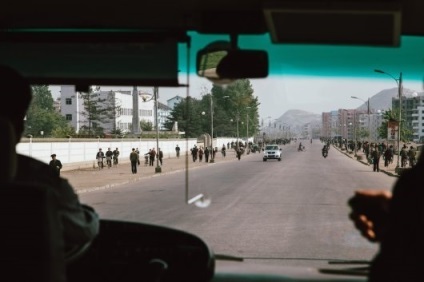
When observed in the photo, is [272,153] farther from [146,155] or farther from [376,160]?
[146,155]

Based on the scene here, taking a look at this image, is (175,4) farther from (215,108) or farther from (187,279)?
(187,279)

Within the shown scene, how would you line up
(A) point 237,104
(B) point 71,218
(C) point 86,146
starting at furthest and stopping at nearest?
(C) point 86,146
(A) point 237,104
(B) point 71,218

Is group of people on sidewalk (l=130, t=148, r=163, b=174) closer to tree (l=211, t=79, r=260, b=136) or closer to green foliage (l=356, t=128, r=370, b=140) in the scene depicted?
green foliage (l=356, t=128, r=370, b=140)

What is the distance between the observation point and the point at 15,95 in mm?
2436

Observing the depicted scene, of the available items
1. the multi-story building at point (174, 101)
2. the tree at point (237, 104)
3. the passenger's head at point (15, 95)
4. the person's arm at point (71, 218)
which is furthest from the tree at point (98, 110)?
the person's arm at point (71, 218)

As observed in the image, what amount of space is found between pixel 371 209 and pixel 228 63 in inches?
50.2

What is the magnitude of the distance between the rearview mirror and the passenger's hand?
1.16 metres

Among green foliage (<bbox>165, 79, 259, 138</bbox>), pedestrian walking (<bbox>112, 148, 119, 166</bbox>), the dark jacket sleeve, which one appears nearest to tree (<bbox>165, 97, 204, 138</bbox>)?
green foliage (<bbox>165, 79, 259, 138</bbox>)

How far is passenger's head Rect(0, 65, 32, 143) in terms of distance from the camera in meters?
2.41

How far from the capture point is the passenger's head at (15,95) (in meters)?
2.41

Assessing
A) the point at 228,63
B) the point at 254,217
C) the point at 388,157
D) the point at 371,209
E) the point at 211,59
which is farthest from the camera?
the point at 388,157

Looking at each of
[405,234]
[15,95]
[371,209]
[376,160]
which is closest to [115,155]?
[15,95]

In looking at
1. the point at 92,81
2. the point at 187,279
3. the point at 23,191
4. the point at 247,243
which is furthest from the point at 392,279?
the point at 247,243

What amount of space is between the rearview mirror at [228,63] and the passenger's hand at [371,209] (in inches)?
45.5
